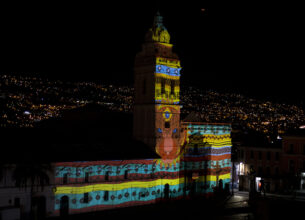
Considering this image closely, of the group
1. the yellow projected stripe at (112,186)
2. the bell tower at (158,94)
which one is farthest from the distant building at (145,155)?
the bell tower at (158,94)

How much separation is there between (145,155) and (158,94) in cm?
718

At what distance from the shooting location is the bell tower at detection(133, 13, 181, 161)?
49.8 m

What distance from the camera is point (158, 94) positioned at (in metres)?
50.0

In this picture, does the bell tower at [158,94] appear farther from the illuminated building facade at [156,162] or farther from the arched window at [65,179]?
the arched window at [65,179]

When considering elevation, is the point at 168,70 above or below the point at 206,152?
above

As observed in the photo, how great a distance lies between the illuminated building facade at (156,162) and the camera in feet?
139

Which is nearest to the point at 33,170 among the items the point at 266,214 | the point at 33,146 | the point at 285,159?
the point at 33,146

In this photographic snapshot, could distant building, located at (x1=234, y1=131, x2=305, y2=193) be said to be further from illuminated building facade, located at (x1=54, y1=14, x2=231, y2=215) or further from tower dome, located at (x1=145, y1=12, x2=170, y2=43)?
tower dome, located at (x1=145, y1=12, x2=170, y2=43)

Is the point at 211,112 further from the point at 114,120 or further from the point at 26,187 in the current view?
the point at 26,187

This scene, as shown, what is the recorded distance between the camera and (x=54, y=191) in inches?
1581

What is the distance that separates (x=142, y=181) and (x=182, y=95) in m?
34.8

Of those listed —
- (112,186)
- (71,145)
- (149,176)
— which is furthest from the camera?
(149,176)

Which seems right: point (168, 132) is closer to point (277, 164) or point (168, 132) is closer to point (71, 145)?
point (71, 145)

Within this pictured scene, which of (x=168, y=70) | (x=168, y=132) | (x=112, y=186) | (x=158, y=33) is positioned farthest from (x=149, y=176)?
(x=158, y=33)
